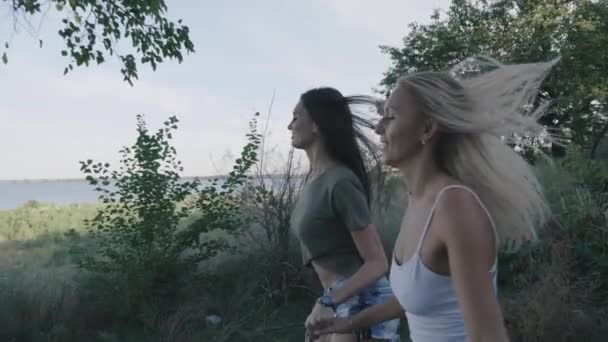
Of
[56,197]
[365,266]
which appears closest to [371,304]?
[365,266]

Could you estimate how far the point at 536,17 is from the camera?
24.0m

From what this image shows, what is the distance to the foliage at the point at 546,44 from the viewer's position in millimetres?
23469

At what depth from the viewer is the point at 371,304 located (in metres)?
2.87

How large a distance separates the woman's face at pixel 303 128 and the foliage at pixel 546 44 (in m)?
20.2

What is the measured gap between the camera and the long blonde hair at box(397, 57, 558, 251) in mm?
1757

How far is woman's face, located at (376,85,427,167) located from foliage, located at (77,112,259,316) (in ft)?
18.9

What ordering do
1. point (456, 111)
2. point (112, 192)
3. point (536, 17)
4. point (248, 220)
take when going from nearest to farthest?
point (456, 111) < point (112, 192) < point (248, 220) < point (536, 17)

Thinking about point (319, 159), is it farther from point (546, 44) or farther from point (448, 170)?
point (546, 44)

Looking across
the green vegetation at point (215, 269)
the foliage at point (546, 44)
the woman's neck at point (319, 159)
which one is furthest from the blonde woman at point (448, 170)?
the foliage at point (546, 44)

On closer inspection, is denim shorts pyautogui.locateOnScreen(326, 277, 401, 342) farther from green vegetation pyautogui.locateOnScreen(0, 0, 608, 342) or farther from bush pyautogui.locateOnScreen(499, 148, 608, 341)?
green vegetation pyautogui.locateOnScreen(0, 0, 608, 342)

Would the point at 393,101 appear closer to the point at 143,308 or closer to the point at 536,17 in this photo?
the point at 143,308

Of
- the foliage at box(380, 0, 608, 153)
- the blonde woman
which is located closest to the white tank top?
the blonde woman

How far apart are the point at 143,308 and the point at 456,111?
250 inches

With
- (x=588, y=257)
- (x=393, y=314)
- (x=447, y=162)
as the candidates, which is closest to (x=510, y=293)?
(x=588, y=257)
